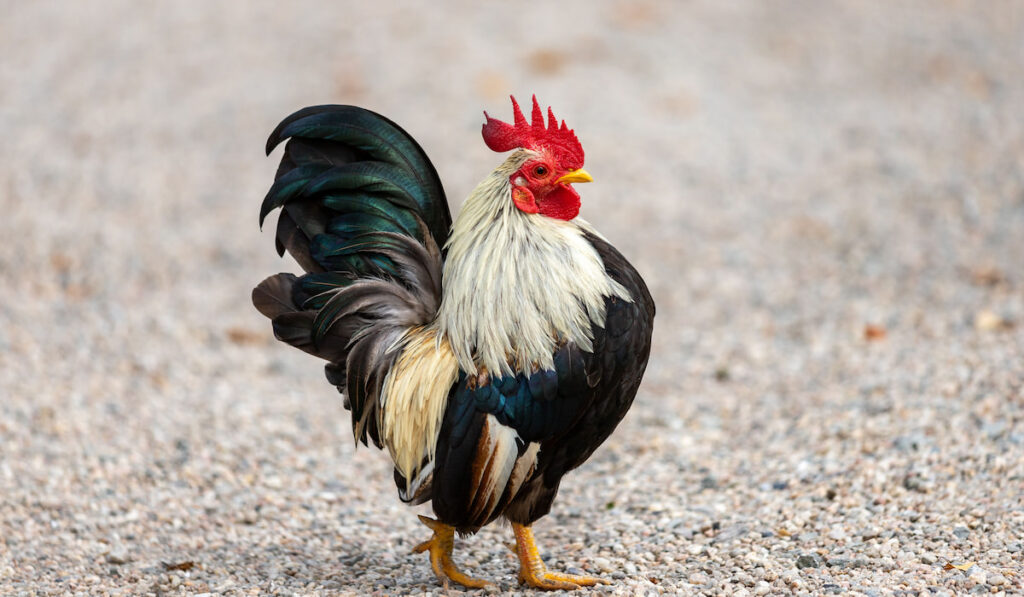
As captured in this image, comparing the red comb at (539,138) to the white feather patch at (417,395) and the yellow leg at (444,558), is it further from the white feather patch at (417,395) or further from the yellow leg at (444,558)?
the yellow leg at (444,558)

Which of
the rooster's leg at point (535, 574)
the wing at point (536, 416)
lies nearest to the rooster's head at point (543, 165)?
the wing at point (536, 416)

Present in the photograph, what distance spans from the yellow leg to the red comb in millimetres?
1722

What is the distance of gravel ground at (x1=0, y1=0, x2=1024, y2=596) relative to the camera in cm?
480

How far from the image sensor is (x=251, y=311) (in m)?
8.65

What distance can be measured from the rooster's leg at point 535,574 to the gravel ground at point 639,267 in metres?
0.15

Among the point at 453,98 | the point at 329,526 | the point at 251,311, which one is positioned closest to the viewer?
the point at 329,526

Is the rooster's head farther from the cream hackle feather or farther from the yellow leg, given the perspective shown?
the yellow leg

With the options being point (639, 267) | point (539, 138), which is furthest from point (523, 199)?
point (639, 267)

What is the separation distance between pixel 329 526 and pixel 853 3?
12.2 m

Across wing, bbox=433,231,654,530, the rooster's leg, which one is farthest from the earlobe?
the rooster's leg

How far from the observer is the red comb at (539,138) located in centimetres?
401

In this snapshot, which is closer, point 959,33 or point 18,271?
point 18,271

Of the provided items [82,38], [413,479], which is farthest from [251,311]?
[82,38]

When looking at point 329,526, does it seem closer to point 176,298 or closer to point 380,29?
point 176,298
